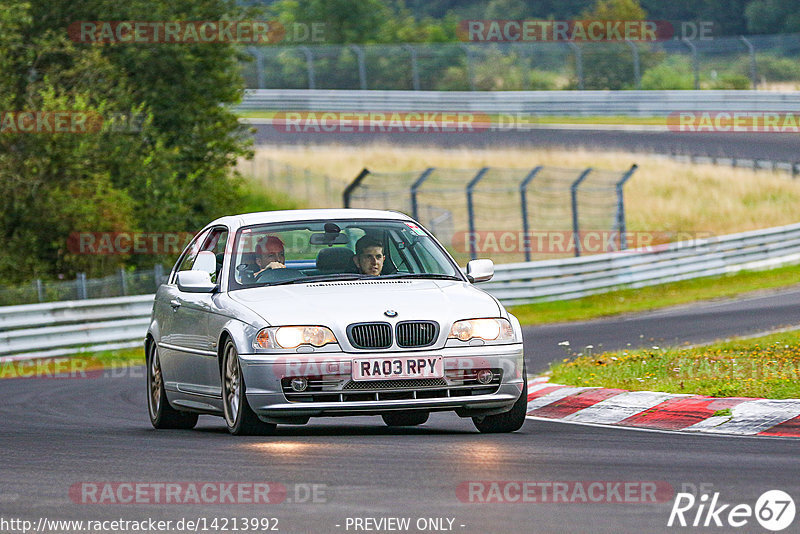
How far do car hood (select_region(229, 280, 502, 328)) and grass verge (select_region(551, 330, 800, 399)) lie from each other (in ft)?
6.89

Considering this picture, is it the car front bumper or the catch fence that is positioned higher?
the catch fence

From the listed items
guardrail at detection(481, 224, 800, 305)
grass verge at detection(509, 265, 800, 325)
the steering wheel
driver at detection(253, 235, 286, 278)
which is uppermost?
driver at detection(253, 235, 286, 278)

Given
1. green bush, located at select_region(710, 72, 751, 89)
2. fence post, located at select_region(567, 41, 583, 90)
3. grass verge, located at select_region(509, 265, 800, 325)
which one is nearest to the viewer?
grass verge, located at select_region(509, 265, 800, 325)

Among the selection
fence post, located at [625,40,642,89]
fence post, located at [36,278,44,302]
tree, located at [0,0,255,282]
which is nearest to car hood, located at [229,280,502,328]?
fence post, located at [36,278,44,302]

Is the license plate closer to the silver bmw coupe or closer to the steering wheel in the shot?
the silver bmw coupe

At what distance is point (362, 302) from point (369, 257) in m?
1.01

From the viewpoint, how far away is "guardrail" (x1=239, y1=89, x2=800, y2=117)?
45.5m

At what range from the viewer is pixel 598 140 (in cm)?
4512

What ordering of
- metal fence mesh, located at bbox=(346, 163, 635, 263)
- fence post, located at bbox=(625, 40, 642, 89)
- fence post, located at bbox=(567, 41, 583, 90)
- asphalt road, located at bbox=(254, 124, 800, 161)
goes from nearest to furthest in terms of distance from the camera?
metal fence mesh, located at bbox=(346, 163, 635, 263)
asphalt road, located at bbox=(254, 124, 800, 161)
fence post, located at bbox=(625, 40, 642, 89)
fence post, located at bbox=(567, 41, 583, 90)

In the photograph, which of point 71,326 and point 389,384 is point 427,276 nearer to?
point 389,384

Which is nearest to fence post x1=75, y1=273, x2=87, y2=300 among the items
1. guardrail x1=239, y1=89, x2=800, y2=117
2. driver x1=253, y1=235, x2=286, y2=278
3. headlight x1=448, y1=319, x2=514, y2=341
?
driver x1=253, y1=235, x2=286, y2=278

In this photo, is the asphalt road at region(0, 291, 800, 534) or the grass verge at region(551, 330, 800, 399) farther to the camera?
the grass verge at region(551, 330, 800, 399)

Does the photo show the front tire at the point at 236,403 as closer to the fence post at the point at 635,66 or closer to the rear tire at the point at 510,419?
the rear tire at the point at 510,419

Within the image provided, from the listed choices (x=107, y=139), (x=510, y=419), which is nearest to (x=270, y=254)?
(x=510, y=419)
